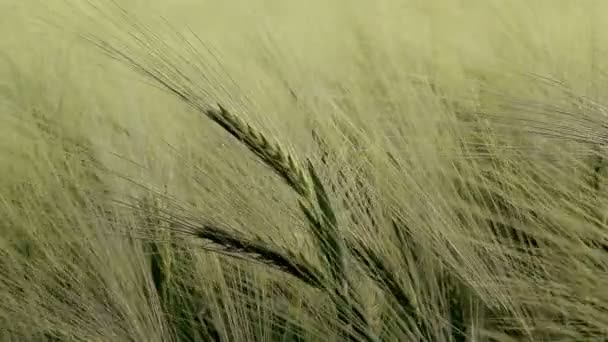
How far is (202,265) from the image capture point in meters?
1.08

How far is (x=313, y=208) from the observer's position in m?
0.93

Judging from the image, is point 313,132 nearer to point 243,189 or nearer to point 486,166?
point 243,189

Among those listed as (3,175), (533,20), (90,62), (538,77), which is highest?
(533,20)

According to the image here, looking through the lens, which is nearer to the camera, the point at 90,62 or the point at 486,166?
the point at 486,166

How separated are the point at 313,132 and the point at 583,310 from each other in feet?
1.14

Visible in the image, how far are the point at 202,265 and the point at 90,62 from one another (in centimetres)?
62

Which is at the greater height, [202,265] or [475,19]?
[475,19]

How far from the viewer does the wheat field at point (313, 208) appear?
3.19 ft

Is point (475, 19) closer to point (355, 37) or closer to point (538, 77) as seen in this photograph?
point (355, 37)

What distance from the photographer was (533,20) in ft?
4.62

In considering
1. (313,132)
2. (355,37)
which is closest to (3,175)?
(313,132)

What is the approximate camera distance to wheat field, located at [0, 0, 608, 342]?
0.97 m

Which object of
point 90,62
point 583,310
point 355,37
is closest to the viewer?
point 583,310

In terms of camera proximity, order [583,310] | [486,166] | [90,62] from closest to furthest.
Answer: [583,310]
[486,166]
[90,62]
